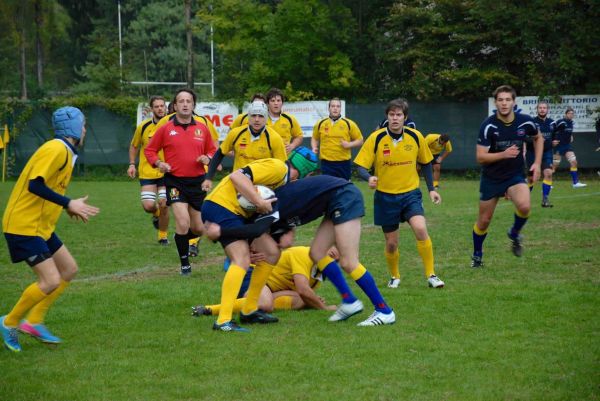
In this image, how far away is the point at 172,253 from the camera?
1226cm

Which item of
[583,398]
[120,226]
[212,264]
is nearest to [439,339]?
[583,398]

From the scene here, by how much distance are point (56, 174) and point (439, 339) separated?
3239mm

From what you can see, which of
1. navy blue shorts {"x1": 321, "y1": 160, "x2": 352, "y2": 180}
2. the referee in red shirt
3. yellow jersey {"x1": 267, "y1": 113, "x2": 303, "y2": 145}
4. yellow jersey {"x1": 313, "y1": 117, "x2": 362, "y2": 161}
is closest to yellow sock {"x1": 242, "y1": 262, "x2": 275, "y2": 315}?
A: the referee in red shirt

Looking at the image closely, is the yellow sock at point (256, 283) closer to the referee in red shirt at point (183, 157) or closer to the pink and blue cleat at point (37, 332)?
the pink and blue cleat at point (37, 332)

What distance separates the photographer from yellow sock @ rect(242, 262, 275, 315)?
7426mm

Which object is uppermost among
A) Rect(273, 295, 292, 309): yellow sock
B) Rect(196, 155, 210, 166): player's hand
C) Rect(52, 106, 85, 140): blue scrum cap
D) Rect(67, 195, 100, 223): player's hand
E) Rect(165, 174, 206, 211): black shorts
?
Rect(52, 106, 85, 140): blue scrum cap

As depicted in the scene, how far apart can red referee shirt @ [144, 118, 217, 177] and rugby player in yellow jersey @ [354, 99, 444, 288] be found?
231 centimetres

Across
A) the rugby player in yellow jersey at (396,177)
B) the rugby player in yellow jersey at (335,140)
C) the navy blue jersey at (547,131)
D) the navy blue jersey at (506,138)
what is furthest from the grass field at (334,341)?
the navy blue jersey at (547,131)

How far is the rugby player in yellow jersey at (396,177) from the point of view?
30.4 ft

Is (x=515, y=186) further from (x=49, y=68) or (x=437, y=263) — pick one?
(x=49, y=68)

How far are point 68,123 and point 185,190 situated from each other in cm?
415

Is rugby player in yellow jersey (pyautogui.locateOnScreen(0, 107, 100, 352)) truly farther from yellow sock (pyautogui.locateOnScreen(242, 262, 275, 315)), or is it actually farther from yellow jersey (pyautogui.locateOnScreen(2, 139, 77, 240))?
yellow sock (pyautogui.locateOnScreen(242, 262, 275, 315))

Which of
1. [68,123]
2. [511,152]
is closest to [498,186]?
[511,152]

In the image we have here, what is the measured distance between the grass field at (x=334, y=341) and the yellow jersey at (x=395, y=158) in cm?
112
